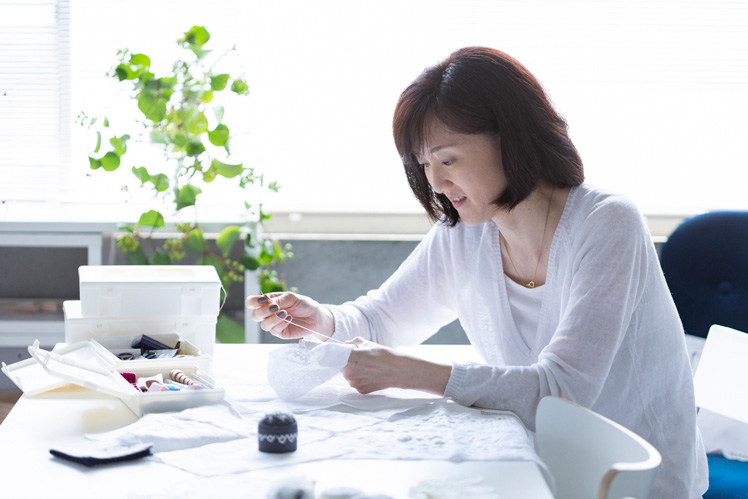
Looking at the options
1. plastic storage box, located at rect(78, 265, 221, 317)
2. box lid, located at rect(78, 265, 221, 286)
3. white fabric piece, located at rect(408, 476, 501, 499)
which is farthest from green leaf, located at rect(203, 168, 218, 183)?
white fabric piece, located at rect(408, 476, 501, 499)

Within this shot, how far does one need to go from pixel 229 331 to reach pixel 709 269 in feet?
4.97

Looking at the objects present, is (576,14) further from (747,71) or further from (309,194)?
(309,194)

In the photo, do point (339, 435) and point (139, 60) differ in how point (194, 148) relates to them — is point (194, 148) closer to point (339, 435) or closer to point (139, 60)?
point (139, 60)

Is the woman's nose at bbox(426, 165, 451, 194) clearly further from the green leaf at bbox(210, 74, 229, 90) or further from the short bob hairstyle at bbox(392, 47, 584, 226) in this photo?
the green leaf at bbox(210, 74, 229, 90)

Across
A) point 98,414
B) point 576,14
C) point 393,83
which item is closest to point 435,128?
point 98,414

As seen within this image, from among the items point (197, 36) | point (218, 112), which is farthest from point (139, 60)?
point (218, 112)

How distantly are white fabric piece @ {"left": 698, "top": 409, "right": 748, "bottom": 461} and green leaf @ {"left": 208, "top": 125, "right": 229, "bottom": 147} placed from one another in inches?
65.2

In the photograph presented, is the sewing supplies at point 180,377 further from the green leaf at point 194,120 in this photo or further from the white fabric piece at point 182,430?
the green leaf at point 194,120

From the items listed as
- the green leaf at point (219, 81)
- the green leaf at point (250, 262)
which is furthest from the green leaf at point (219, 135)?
the green leaf at point (250, 262)

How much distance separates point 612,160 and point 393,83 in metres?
0.90

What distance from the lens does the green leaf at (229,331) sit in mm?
2596

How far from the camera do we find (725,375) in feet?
5.35

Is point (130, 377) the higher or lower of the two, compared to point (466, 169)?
lower

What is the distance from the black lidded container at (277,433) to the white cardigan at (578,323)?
12.5 inches
